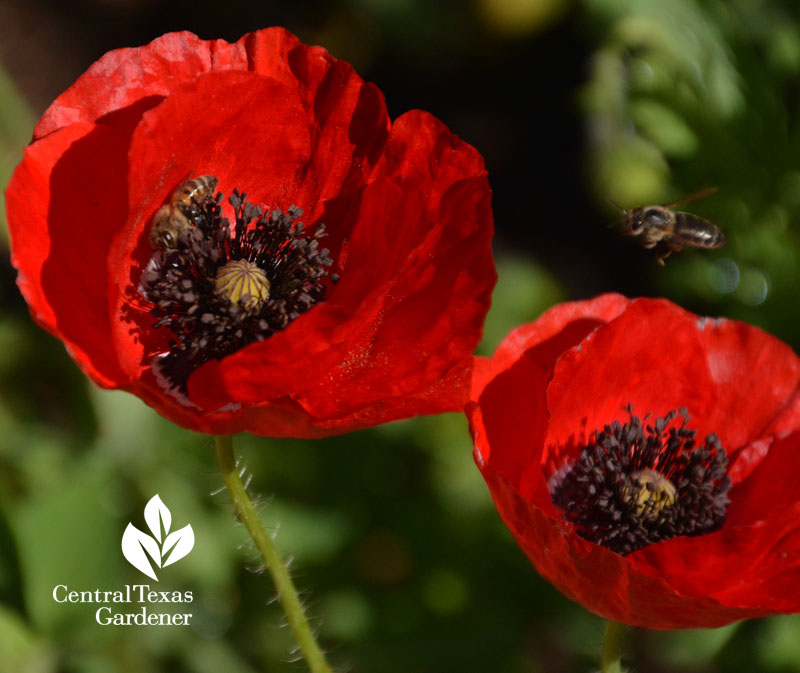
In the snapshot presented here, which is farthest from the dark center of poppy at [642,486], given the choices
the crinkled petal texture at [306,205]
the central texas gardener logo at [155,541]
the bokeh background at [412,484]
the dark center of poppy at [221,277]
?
the central texas gardener logo at [155,541]

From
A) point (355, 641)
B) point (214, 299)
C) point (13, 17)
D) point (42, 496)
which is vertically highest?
point (214, 299)

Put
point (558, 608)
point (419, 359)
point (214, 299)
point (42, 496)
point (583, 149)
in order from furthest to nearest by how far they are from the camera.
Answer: point (583, 149), point (558, 608), point (42, 496), point (214, 299), point (419, 359)

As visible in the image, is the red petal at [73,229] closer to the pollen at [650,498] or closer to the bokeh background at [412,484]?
the bokeh background at [412,484]

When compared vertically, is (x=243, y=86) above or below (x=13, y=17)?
above

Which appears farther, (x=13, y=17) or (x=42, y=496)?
(x=13, y=17)

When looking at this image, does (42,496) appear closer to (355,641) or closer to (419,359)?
(355,641)

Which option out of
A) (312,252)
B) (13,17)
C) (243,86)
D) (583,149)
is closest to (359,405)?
(312,252)
